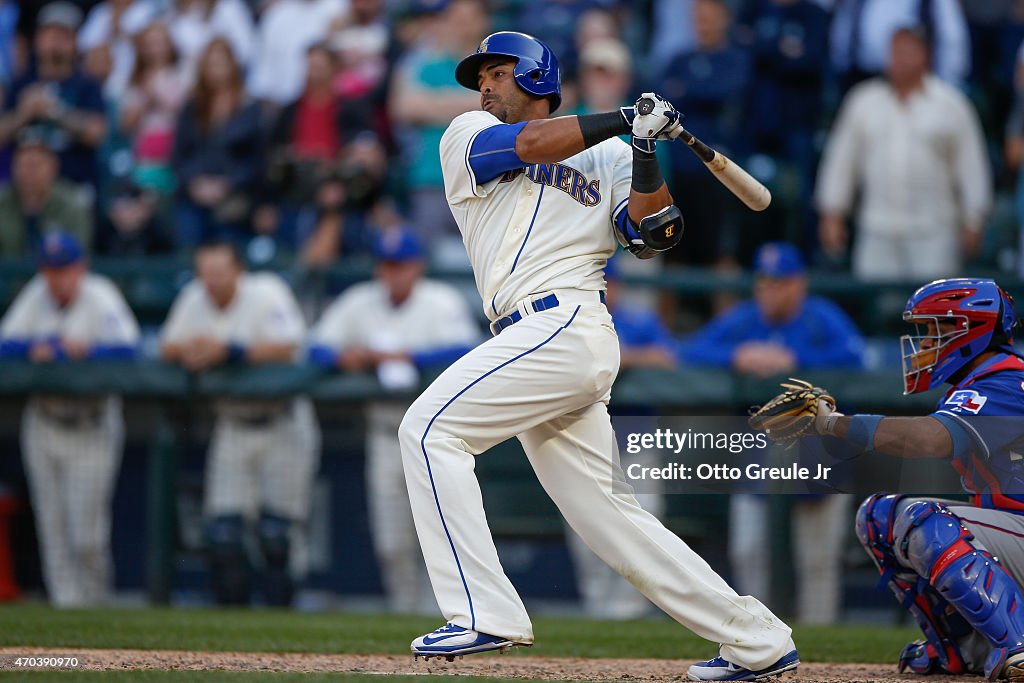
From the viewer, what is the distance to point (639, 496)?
6754mm

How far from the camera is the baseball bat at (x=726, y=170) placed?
3.89 m

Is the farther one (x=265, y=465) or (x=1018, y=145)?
(x=1018, y=145)

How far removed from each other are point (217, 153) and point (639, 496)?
13.9ft

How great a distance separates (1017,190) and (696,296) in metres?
2.27

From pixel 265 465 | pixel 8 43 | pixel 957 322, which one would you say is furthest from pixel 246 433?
pixel 8 43

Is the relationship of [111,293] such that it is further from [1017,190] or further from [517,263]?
[1017,190]

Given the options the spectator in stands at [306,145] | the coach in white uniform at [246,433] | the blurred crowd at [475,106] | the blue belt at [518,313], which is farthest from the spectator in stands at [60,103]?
the blue belt at [518,313]

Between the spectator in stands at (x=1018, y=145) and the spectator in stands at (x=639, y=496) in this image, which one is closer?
the spectator in stands at (x=639, y=496)

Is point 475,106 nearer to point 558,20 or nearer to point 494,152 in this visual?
point 558,20

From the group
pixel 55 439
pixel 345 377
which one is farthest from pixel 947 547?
pixel 55 439

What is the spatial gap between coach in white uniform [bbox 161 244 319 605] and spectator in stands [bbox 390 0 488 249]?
55.0 inches

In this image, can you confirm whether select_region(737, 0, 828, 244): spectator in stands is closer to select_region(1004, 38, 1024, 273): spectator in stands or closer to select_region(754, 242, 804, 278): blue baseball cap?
select_region(1004, 38, 1024, 273): spectator in stands

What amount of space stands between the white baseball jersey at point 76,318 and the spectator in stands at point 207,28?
2751mm

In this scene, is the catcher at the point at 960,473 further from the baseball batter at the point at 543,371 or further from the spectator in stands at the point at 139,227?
the spectator in stands at the point at 139,227
